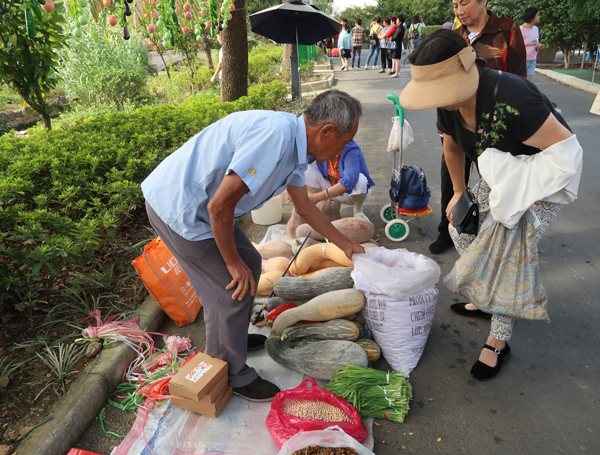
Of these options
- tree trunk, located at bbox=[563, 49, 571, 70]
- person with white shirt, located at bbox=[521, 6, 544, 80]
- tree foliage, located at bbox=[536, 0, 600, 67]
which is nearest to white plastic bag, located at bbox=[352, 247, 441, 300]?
person with white shirt, located at bbox=[521, 6, 544, 80]

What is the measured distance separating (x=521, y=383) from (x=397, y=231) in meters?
2.02

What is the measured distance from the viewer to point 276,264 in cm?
351

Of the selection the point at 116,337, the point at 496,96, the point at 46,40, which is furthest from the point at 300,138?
the point at 46,40

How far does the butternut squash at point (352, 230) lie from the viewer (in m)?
3.79

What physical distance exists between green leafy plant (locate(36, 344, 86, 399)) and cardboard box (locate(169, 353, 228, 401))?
0.77 metres

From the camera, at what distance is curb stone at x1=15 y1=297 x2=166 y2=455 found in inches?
82.3

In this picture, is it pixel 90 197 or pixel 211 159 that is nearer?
pixel 211 159

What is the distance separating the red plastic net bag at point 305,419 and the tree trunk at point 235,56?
6.99 m

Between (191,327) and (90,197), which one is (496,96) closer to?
(191,327)

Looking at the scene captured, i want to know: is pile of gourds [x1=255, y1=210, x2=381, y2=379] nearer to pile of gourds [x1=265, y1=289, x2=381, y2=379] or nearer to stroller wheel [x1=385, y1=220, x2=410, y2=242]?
pile of gourds [x1=265, y1=289, x2=381, y2=379]

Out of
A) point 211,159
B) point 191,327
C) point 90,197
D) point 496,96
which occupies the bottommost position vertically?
point 191,327

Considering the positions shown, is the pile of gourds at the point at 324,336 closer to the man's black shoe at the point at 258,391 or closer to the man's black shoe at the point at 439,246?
the man's black shoe at the point at 258,391

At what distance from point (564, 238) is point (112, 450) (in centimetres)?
440

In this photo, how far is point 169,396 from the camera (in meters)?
2.42
